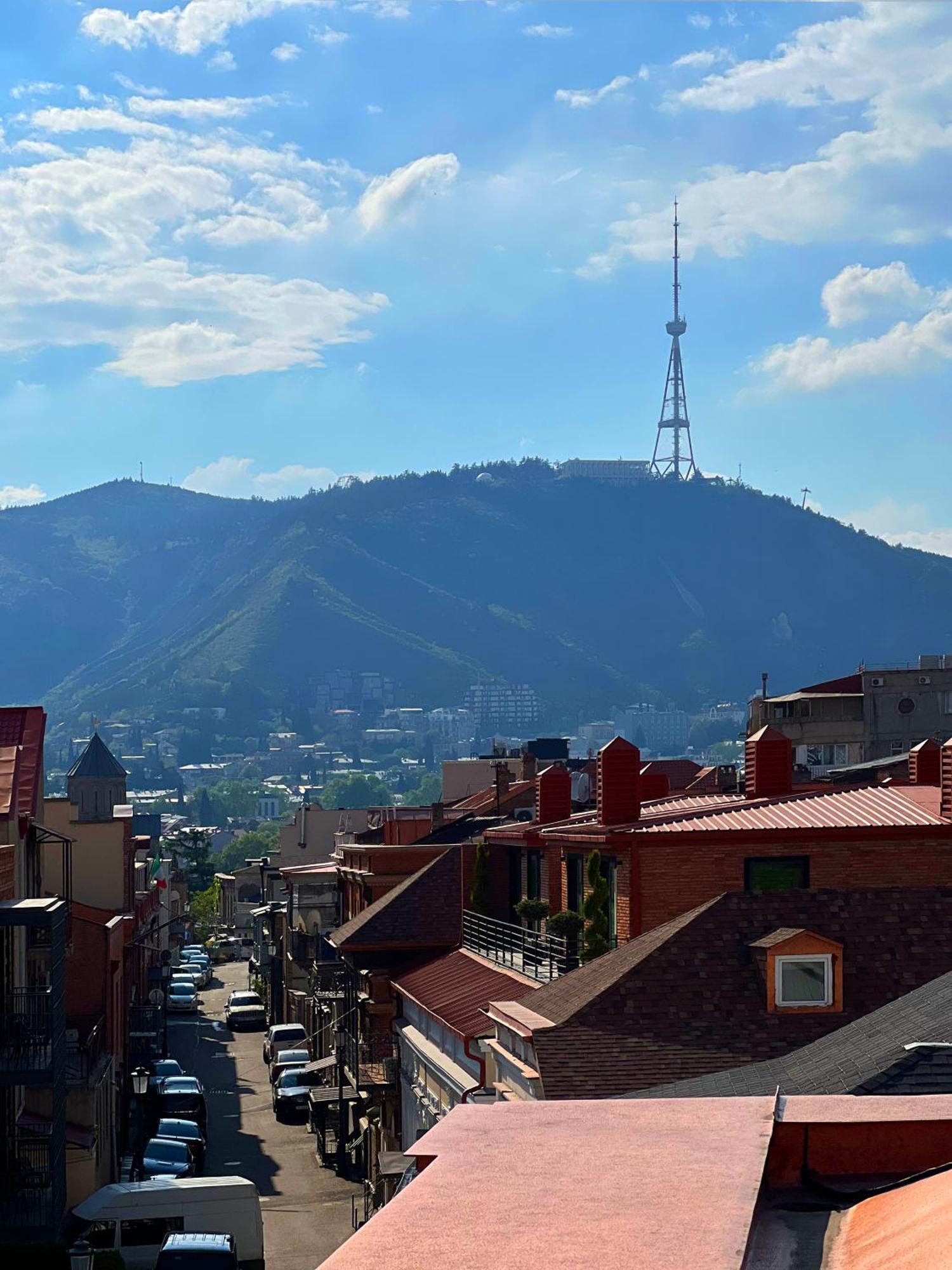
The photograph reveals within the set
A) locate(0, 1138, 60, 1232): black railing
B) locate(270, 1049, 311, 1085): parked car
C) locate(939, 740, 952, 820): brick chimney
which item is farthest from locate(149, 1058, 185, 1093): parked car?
locate(939, 740, 952, 820): brick chimney

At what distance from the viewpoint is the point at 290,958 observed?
7956cm

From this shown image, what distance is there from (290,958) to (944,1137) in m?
71.9

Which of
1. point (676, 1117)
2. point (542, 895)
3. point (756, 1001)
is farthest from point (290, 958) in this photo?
point (676, 1117)

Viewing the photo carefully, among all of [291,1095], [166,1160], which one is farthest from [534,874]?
[291,1095]

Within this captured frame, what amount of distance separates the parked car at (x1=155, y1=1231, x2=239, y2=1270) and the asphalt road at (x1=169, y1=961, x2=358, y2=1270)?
3430mm

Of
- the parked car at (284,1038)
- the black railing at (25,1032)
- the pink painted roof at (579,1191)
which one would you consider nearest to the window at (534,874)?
the black railing at (25,1032)

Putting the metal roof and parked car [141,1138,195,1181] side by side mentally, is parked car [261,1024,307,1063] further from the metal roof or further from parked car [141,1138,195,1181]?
the metal roof

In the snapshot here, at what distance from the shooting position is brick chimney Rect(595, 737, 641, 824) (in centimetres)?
3428

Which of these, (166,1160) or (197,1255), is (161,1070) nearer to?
(166,1160)

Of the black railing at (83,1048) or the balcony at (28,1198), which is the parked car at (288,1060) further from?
the balcony at (28,1198)

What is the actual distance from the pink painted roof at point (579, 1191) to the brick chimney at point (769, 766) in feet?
89.0

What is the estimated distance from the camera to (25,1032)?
1277 inches

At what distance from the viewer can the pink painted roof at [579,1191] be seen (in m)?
6.43

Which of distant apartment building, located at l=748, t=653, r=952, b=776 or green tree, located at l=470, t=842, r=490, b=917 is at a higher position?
distant apartment building, located at l=748, t=653, r=952, b=776
